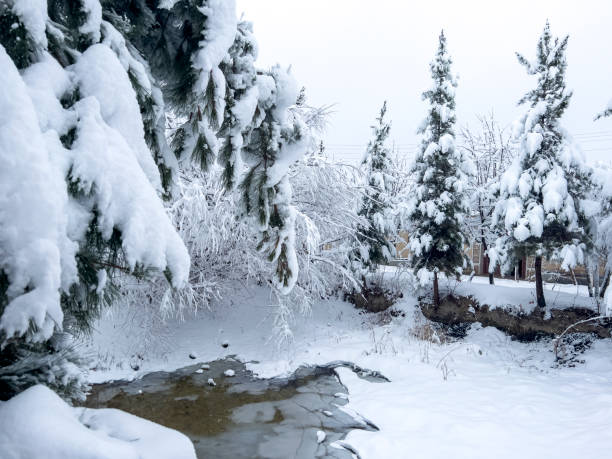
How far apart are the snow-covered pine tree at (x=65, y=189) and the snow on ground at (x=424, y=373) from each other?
124 inches

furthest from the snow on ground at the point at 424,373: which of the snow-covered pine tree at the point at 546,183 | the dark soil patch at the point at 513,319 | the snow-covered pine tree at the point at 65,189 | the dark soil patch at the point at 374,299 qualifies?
the snow-covered pine tree at the point at 65,189

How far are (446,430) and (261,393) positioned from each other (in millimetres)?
3931

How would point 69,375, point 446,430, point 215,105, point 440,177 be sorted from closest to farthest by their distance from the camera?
point 69,375, point 215,105, point 446,430, point 440,177

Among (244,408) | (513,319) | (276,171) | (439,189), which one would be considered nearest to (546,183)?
(439,189)

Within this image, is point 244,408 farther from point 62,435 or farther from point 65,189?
point 65,189

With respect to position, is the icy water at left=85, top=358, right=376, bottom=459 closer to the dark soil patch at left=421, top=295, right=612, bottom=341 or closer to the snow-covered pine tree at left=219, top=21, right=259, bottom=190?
the snow-covered pine tree at left=219, top=21, right=259, bottom=190

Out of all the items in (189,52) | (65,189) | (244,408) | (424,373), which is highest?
(189,52)

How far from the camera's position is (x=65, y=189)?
4.33 feet

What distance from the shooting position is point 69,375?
1906mm

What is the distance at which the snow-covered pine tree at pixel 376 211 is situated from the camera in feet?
51.2

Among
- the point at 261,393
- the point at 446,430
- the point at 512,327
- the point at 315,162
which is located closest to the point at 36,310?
the point at 446,430

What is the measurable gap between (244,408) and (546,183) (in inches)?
392

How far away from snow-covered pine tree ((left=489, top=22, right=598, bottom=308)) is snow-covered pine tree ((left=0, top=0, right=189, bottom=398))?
11.5 m

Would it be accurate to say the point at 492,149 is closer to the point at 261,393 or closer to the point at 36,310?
the point at 261,393
